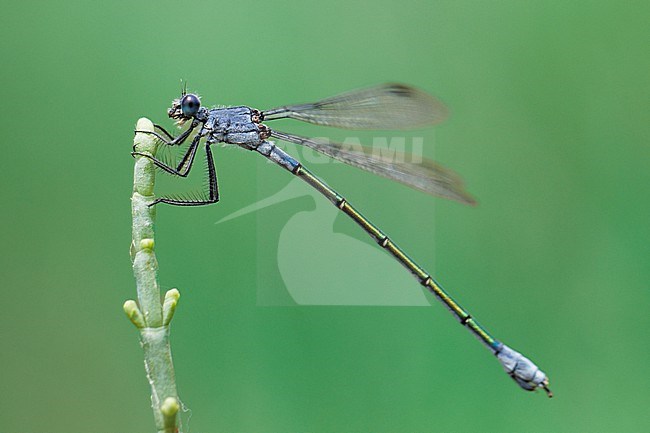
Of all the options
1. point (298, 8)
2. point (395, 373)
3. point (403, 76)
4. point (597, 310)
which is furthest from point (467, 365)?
point (298, 8)

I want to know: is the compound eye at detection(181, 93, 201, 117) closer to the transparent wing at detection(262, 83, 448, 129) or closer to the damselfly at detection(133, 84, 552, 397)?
the damselfly at detection(133, 84, 552, 397)

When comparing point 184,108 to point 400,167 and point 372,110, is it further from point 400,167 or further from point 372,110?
point 400,167

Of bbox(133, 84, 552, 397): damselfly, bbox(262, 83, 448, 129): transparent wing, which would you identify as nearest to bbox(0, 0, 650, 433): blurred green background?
bbox(133, 84, 552, 397): damselfly

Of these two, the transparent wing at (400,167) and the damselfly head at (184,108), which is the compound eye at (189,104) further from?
the transparent wing at (400,167)

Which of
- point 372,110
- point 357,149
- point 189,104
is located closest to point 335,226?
point 357,149

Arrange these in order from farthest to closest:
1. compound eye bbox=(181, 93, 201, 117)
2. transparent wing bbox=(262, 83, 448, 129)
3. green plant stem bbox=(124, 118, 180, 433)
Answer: transparent wing bbox=(262, 83, 448, 129) → compound eye bbox=(181, 93, 201, 117) → green plant stem bbox=(124, 118, 180, 433)

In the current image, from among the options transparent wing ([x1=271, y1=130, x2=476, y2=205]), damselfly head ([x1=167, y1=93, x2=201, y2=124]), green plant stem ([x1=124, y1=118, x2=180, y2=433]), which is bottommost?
green plant stem ([x1=124, y1=118, x2=180, y2=433])
